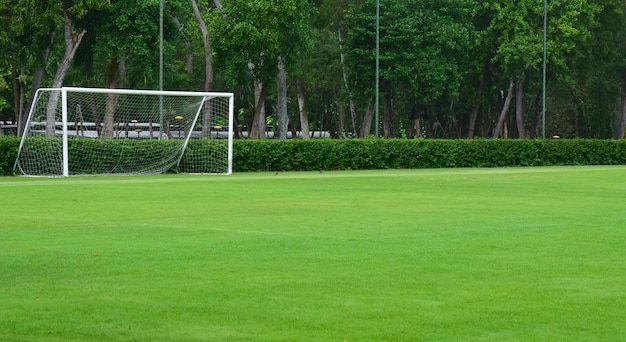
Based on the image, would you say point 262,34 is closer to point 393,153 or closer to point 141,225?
point 393,153

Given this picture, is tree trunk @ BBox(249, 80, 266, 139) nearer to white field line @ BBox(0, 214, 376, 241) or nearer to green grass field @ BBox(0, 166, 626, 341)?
green grass field @ BBox(0, 166, 626, 341)

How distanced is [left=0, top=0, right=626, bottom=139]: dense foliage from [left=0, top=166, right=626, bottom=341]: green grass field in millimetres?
32450

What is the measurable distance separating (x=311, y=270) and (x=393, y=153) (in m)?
35.9

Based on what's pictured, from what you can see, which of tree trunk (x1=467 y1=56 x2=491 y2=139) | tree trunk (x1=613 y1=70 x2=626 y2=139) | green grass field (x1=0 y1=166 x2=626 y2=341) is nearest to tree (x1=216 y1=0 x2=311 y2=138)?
tree trunk (x1=467 y1=56 x2=491 y2=139)

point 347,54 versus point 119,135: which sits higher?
point 347,54

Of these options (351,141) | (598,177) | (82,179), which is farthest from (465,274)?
(351,141)

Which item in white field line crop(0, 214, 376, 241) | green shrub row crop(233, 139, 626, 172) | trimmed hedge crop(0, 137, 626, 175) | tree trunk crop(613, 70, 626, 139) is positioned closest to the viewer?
white field line crop(0, 214, 376, 241)

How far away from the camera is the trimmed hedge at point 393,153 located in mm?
42531

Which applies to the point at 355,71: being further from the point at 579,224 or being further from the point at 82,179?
the point at 579,224

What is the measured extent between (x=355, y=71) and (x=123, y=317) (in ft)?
195

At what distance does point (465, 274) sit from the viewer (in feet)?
40.5

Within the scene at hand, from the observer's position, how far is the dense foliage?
184 ft

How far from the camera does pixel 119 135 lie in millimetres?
42219

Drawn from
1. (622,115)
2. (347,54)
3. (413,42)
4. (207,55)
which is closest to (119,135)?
(207,55)
